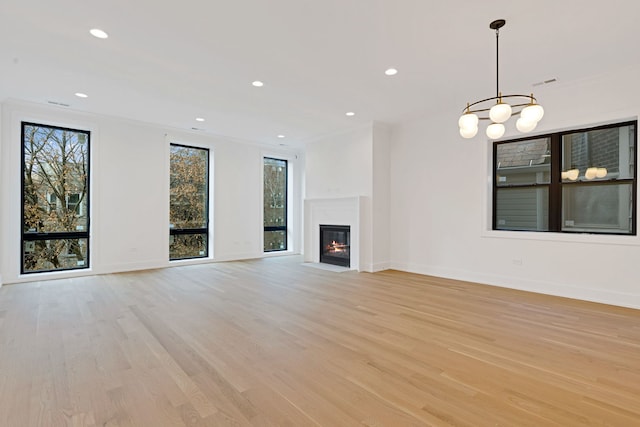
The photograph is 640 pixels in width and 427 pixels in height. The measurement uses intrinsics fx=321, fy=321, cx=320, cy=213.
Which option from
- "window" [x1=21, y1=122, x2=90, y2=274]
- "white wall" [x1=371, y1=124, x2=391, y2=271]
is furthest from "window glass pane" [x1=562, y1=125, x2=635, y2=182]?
"window" [x1=21, y1=122, x2=90, y2=274]

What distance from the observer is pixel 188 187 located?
7543mm

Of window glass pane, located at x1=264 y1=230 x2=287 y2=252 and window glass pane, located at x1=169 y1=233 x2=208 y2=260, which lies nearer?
window glass pane, located at x1=169 y1=233 x2=208 y2=260

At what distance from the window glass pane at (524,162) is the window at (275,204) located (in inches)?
223

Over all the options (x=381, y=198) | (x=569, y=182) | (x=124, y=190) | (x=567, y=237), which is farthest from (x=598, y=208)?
(x=124, y=190)

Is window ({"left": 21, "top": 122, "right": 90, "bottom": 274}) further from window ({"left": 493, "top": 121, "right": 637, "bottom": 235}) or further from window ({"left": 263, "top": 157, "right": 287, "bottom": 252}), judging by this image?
window ({"left": 493, "top": 121, "right": 637, "bottom": 235})

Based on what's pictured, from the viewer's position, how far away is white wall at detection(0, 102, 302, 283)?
5.40 metres

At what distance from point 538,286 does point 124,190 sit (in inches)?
299

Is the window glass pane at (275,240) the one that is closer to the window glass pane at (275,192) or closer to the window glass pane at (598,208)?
the window glass pane at (275,192)

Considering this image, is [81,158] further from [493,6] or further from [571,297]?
[571,297]

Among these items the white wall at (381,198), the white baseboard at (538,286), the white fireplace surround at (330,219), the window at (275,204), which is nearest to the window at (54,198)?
the window at (275,204)

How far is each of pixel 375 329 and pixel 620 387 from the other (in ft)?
6.05

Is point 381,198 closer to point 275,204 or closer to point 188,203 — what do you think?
point 275,204

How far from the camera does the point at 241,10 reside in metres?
2.95

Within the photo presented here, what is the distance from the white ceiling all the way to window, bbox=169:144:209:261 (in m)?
1.92
